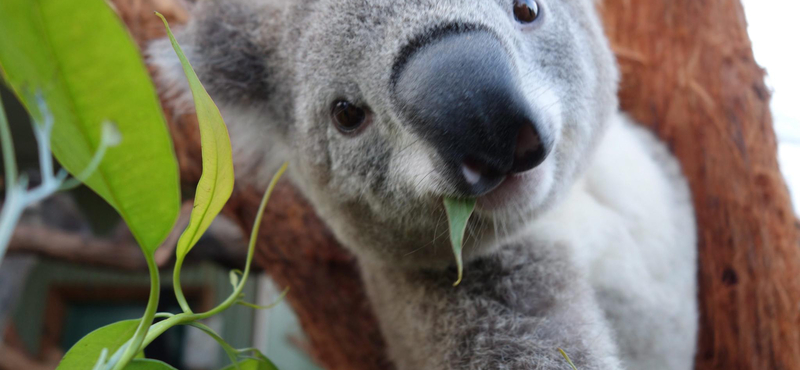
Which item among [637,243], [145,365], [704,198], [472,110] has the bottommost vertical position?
[145,365]

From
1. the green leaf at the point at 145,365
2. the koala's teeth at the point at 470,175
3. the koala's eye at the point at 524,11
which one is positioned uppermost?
the koala's eye at the point at 524,11

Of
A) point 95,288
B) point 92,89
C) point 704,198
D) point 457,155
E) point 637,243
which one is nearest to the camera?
point 92,89

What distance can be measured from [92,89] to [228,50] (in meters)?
1.01

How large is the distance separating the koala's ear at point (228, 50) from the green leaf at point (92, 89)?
3.16 feet

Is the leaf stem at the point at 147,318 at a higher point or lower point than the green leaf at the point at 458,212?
lower

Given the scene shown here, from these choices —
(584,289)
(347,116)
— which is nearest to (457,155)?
(347,116)

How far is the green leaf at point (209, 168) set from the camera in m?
0.81

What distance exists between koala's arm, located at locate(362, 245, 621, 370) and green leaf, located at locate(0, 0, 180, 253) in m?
0.95

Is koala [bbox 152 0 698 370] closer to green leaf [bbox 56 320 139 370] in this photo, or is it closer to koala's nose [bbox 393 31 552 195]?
koala's nose [bbox 393 31 552 195]

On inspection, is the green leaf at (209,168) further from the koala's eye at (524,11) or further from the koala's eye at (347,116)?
the koala's eye at (524,11)

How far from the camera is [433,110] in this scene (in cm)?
110

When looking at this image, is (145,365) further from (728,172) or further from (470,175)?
(728,172)

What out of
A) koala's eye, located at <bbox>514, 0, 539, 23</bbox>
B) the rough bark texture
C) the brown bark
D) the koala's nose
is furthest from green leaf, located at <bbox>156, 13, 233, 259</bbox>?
the brown bark

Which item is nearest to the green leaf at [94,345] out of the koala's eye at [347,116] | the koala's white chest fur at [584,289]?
the koala's eye at [347,116]
